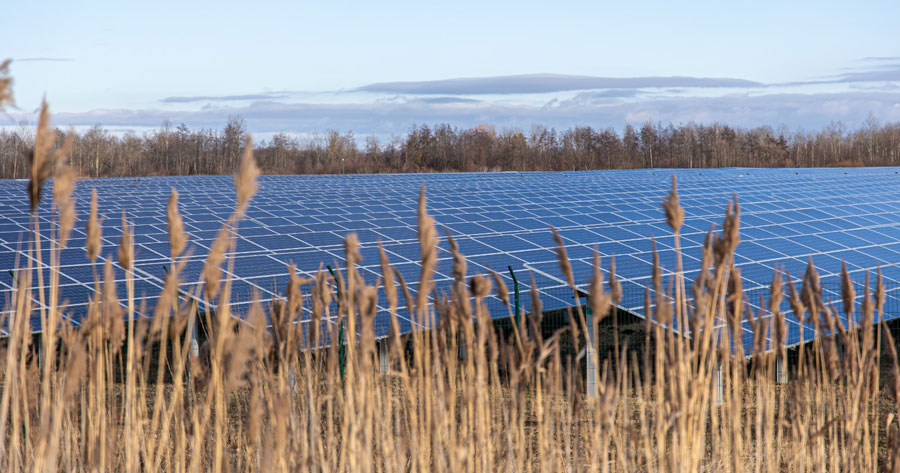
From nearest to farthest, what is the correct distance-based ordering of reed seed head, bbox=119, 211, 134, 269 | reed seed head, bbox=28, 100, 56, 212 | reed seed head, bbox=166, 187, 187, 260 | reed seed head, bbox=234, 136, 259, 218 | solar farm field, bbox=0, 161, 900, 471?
reed seed head, bbox=234, 136, 259, 218
reed seed head, bbox=28, 100, 56, 212
reed seed head, bbox=166, 187, 187, 260
reed seed head, bbox=119, 211, 134, 269
solar farm field, bbox=0, 161, 900, 471

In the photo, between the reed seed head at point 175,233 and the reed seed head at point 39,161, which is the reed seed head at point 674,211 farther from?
the reed seed head at point 39,161

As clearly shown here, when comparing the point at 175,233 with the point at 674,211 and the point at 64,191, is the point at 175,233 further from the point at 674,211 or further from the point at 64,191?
the point at 674,211

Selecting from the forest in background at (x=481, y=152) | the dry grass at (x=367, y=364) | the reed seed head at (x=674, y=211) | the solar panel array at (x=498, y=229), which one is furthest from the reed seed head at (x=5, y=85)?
the forest in background at (x=481, y=152)

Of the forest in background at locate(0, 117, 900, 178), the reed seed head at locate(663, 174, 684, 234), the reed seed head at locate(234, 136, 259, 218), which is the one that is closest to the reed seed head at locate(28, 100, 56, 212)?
the reed seed head at locate(234, 136, 259, 218)

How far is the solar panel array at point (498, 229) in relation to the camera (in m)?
12.7

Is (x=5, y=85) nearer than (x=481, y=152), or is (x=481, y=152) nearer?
(x=5, y=85)

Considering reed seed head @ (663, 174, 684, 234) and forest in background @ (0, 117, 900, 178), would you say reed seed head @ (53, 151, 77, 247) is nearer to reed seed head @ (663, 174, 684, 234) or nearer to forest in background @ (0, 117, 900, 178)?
reed seed head @ (663, 174, 684, 234)

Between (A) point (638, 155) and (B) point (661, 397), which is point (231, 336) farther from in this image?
(A) point (638, 155)

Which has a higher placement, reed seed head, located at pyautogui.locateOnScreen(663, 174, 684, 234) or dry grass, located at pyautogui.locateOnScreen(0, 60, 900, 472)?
reed seed head, located at pyautogui.locateOnScreen(663, 174, 684, 234)

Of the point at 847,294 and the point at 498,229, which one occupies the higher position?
the point at 847,294

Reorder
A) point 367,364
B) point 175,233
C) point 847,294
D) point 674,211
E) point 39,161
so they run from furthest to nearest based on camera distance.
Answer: point 847,294, point 367,364, point 674,211, point 175,233, point 39,161

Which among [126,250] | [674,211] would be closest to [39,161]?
[126,250]

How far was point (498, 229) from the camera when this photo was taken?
16.5 metres

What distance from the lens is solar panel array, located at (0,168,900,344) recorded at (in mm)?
12727
